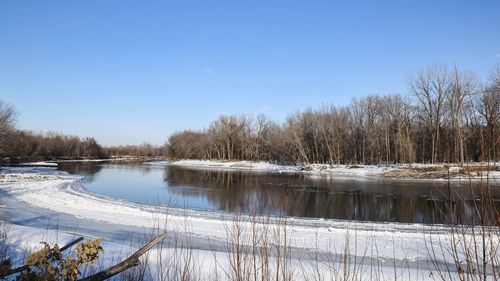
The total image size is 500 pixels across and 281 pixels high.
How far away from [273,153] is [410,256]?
48224mm

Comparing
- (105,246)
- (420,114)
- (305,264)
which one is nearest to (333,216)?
(305,264)

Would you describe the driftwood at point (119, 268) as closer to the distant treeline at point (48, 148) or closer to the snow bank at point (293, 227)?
the snow bank at point (293, 227)

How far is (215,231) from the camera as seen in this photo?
11438mm

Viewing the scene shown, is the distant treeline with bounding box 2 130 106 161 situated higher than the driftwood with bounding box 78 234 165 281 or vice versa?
the distant treeline with bounding box 2 130 106 161

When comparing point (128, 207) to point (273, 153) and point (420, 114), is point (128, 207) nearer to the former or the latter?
point (273, 153)

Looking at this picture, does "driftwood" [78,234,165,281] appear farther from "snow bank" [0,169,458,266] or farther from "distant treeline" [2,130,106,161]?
"distant treeline" [2,130,106,161]

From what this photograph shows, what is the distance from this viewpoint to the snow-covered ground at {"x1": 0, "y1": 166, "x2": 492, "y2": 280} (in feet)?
24.4

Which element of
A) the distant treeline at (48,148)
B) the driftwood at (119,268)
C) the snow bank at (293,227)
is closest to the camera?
the driftwood at (119,268)

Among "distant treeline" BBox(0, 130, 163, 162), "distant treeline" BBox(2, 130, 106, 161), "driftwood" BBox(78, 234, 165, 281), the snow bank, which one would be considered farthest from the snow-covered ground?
"distant treeline" BBox(2, 130, 106, 161)

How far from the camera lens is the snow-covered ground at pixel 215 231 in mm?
7449

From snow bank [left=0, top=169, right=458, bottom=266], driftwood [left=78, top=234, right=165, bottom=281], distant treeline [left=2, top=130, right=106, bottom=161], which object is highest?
distant treeline [left=2, top=130, right=106, bottom=161]

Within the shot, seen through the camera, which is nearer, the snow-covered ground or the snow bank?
the snow-covered ground

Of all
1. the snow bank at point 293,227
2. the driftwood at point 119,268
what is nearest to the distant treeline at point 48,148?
the snow bank at point 293,227

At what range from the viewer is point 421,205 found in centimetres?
1798
